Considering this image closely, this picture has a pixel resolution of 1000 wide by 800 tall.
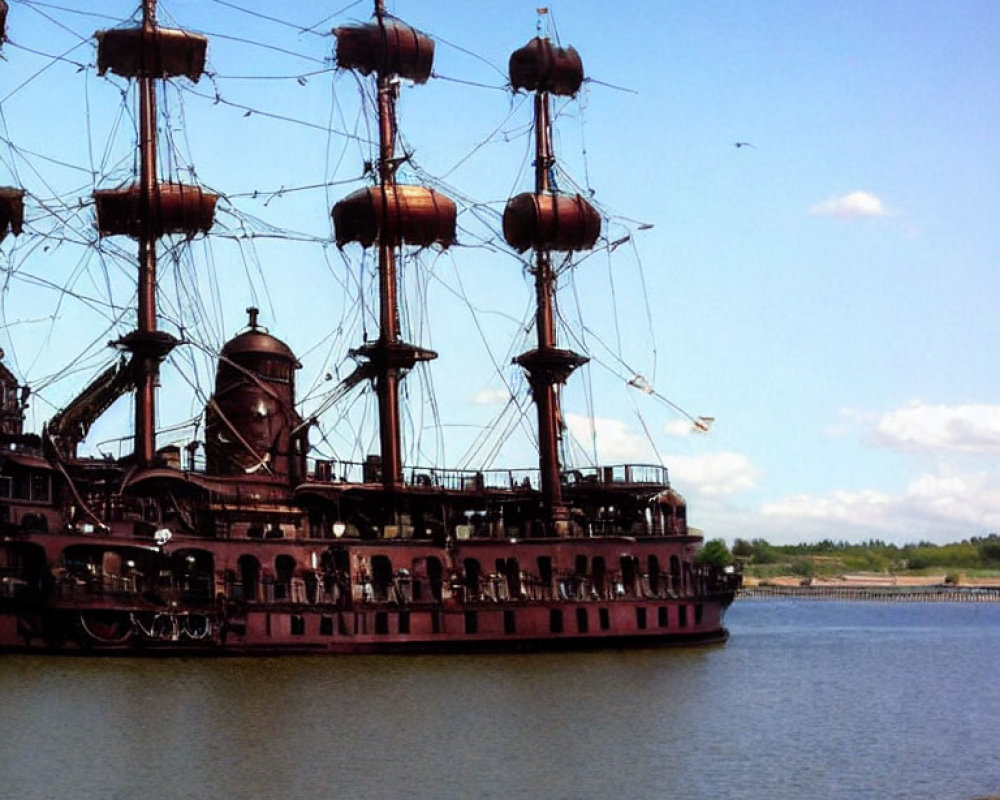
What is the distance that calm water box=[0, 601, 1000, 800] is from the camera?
33250mm

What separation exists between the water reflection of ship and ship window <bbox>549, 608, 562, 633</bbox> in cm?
7

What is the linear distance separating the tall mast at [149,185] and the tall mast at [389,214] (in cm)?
720

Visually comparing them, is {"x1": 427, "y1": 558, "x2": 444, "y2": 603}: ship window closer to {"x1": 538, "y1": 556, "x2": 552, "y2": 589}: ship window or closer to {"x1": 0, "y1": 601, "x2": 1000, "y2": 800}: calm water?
{"x1": 0, "y1": 601, "x2": 1000, "y2": 800}: calm water

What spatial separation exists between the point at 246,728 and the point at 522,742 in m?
6.71

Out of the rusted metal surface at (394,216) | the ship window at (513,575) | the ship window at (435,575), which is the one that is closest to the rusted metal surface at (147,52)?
the rusted metal surface at (394,216)

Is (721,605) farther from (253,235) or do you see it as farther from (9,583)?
(9,583)

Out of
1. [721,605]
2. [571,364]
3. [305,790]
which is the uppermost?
[571,364]

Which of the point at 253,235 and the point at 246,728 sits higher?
the point at 253,235

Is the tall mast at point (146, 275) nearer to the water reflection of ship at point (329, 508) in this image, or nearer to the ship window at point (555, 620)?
the water reflection of ship at point (329, 508)

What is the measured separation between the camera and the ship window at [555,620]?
62.8 metres

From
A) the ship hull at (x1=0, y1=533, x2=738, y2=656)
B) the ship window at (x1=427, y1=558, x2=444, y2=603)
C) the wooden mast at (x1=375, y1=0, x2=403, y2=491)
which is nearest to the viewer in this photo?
the ship hull at (x1=0, y1=533, x2=738, y2=656)

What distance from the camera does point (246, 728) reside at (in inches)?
1585

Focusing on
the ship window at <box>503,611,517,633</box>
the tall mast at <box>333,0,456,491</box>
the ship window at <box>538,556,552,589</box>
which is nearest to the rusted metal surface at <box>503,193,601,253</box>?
the tall mast at <box>333,0,456,491</box>

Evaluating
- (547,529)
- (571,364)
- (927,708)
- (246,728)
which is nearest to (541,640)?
(547,529)
